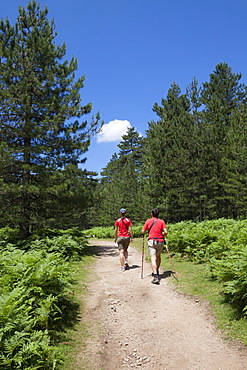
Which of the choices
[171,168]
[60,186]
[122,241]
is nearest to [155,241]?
[122,241]

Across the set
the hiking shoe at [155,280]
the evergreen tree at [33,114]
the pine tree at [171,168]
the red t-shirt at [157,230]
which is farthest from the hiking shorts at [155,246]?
the pine tree at [171,168]

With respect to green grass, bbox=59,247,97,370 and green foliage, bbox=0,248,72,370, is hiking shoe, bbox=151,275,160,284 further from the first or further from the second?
green foliage, bbox=0,248,72,370

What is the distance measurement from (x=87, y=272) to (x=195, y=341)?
5.72 metres

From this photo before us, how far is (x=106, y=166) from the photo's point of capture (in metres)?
66.4

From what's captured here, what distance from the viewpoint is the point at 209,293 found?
21.1ft

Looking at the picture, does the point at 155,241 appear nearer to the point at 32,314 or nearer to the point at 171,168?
the point at 32,314

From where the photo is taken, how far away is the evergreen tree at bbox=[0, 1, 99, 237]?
1244 centimetres

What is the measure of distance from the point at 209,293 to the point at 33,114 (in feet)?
36.4

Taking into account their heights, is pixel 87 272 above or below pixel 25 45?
below

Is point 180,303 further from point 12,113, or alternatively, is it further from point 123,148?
point 123,148

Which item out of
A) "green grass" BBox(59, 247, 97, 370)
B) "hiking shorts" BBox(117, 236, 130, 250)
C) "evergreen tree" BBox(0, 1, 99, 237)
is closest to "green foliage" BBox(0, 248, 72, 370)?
"green grass" BBox(59, 247, 97, 370)

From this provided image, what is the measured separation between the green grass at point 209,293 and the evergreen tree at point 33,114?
7027 millimetres

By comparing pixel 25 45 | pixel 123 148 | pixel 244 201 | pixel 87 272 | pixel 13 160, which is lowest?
A: pixel 87 272

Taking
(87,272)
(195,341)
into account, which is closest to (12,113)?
(87,272)
